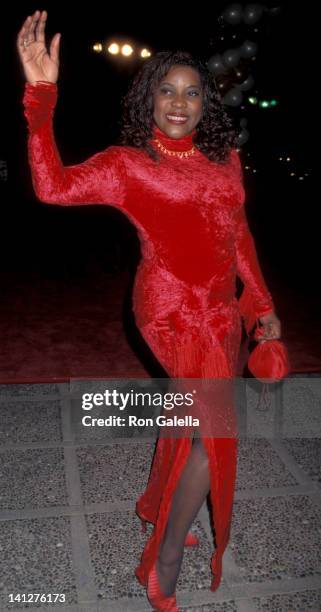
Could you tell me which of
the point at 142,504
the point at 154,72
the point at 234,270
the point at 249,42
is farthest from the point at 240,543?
the point at 249,42

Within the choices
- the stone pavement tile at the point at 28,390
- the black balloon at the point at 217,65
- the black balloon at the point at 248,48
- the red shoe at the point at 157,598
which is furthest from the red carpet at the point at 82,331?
the black balloon at the point at 248,48

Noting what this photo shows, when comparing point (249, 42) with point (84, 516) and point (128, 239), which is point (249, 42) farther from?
point (84, 516)

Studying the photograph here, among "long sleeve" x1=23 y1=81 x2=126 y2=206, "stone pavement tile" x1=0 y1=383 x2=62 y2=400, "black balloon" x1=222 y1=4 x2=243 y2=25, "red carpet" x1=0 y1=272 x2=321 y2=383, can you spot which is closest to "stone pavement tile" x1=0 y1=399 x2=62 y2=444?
"stone pavement tile" x1=0 y1=383 x2=62 y2=400

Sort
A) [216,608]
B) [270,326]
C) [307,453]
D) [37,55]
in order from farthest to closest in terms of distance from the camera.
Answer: [307,453] < [270,326] < [216,608] < [37,55]

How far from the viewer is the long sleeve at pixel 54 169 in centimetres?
165

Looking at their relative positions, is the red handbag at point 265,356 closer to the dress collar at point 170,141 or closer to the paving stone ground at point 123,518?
the paving stone ground at point 123,518

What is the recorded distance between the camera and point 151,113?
1.91m

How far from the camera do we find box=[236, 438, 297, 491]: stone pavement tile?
2.80 metres

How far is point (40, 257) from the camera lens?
872 centimetres

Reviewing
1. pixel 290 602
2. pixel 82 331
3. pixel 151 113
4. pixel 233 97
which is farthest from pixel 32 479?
pixel 233 97

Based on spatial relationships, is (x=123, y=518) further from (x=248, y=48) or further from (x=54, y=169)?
(x=248, y=48)

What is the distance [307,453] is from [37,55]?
2344 mm

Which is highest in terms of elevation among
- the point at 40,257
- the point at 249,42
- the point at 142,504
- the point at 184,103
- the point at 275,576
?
the point at 249,42

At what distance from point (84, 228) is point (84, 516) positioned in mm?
8203
